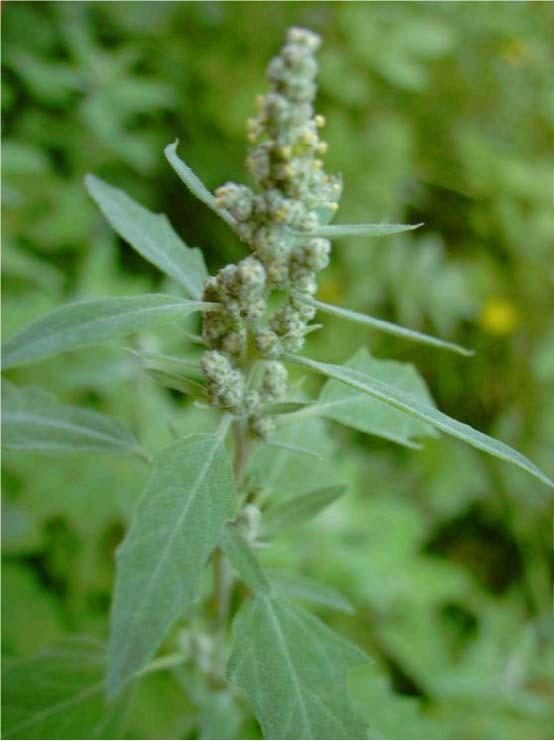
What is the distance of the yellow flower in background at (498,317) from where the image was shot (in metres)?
3.66

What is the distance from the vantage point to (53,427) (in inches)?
54.2

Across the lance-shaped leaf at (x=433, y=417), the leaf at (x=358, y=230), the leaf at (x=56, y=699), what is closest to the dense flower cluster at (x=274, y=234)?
the leaf at (x=358, y=230)

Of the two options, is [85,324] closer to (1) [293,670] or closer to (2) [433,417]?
(2) [433,417]

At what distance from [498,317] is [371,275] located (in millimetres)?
606

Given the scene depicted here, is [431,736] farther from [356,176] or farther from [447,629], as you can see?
[356,176]

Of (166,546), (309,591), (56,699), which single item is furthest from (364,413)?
(56,699)

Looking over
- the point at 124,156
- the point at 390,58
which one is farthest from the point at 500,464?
the point at 124,156

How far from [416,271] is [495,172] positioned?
0.62 m

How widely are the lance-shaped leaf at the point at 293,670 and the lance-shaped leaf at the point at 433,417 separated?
1.41ft

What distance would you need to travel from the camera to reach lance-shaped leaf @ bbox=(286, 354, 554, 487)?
0.97m

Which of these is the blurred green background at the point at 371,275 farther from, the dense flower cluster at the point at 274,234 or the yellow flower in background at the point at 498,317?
the dense flower cluster at the point at 274,234

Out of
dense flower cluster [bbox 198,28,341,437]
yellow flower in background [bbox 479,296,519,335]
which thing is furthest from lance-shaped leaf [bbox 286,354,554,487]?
yellow flower in background [bbox 479,296,519,335]

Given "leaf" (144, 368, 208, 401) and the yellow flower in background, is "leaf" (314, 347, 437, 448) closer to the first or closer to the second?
"leaf" (144, 368, 208, 401)

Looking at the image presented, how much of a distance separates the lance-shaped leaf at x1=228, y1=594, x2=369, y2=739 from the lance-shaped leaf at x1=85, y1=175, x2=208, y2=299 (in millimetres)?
510
